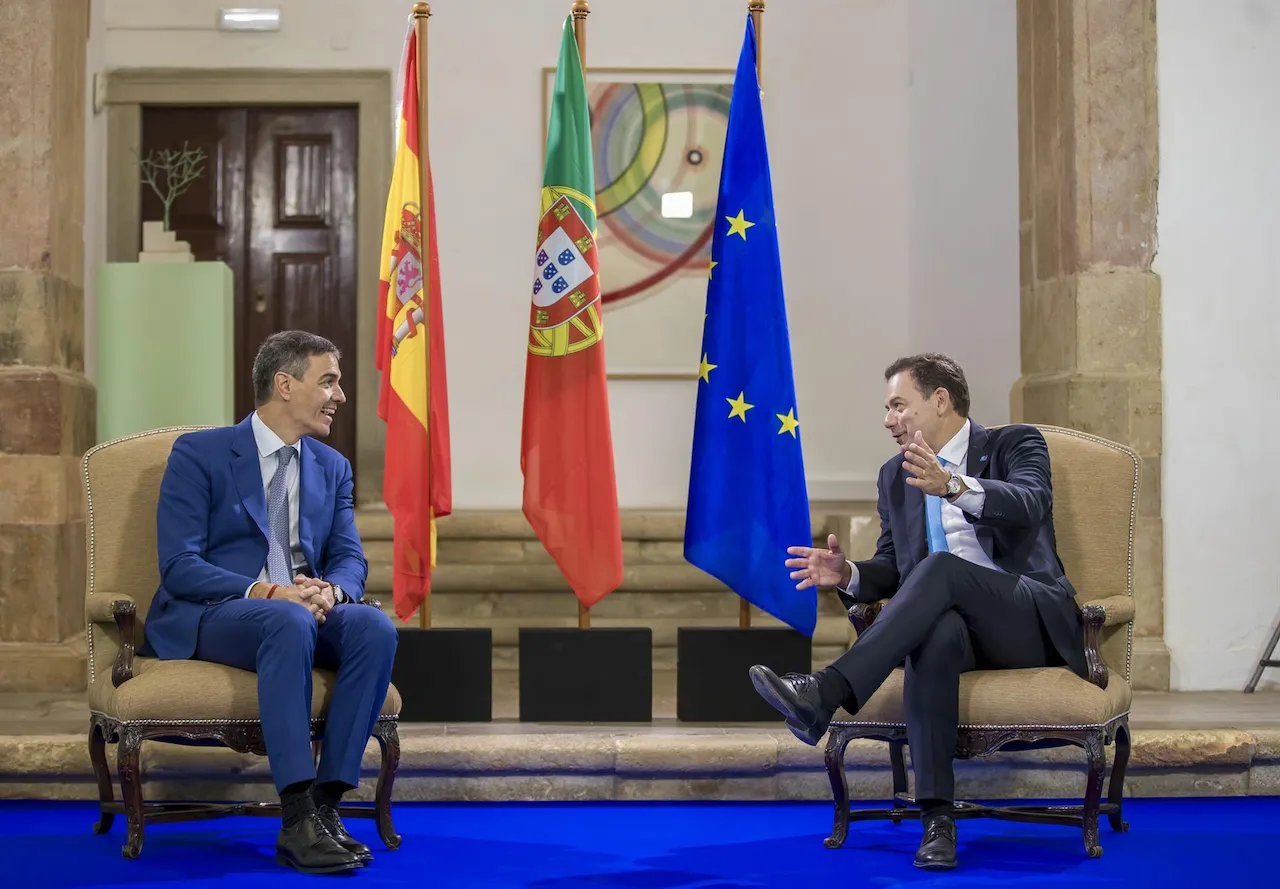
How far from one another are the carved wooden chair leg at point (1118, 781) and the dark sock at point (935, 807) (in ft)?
1.73

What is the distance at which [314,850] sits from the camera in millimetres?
2824

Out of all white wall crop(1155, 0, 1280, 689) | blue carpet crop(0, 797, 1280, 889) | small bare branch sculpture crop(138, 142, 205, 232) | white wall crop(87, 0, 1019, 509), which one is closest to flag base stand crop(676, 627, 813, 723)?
blue carpet crop(0, 797, 1280, 889)

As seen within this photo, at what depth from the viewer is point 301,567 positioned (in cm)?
327

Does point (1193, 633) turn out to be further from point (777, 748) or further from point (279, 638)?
point (279, 638)

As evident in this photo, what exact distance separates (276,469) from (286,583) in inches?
11.1

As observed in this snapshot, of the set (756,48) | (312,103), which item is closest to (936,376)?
(756,48)

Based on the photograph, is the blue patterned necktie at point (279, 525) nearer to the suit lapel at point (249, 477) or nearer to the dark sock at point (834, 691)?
the suit lapel at point (249, 477)

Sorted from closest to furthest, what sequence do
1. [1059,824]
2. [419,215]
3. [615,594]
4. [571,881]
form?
[571,881]
[1059,824]
[419,215]
[615,594]

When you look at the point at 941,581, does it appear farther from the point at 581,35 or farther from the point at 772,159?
the point at 772,159

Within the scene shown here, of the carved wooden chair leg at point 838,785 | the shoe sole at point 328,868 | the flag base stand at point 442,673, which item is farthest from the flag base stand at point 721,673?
the shoe sole at point 328,868

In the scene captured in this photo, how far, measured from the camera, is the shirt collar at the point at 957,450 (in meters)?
3.25

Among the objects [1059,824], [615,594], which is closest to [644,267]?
[615,594]

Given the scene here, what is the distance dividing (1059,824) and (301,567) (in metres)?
1.94

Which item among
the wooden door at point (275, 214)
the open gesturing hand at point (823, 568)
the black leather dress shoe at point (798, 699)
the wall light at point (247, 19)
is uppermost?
the wall light at point (247, 19)
